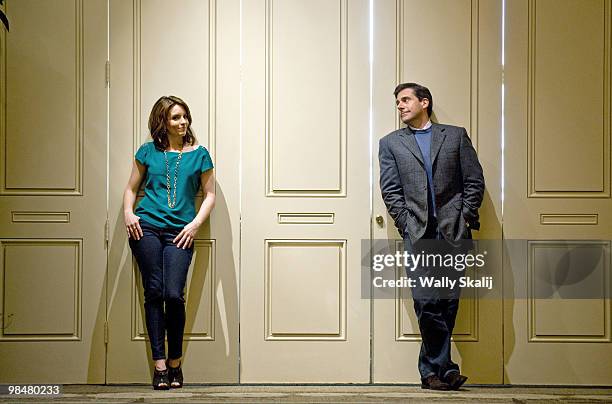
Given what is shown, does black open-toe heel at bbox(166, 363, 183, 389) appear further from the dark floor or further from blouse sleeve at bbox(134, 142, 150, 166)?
blouse sleeve at bbox(134, 142, 150, 166)

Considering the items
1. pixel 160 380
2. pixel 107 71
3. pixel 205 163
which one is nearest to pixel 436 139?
pixel 205 163

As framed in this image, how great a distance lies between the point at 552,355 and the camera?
14.4ft

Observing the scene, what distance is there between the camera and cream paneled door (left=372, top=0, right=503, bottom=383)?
14.4 ft

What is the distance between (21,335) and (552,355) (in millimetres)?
2806

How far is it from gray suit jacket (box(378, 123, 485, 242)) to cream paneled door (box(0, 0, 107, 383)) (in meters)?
1.54

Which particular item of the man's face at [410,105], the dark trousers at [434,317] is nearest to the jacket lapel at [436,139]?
the man's face at [410,105]

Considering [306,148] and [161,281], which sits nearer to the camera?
[161,281]

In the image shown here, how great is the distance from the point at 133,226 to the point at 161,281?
0.31 meters

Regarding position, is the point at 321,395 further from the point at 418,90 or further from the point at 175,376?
the point at 418,90

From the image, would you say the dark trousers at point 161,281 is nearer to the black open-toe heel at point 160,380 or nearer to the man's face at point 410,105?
the black open-toe heel at point 160,380

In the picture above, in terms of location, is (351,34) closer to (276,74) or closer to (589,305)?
(276,74)

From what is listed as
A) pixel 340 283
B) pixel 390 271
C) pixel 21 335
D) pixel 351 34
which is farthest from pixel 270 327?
pixel 351 34

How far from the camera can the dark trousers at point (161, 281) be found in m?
4.15

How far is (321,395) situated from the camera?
4.11 meters
